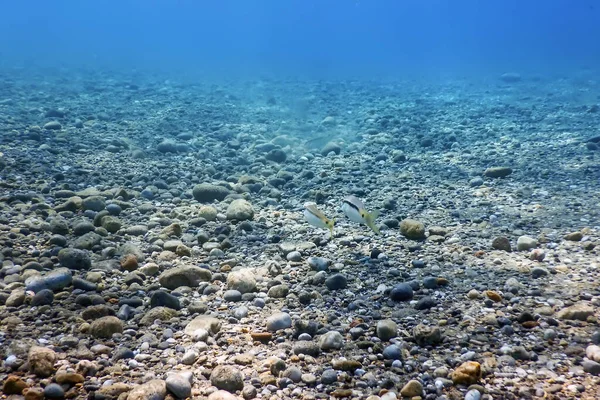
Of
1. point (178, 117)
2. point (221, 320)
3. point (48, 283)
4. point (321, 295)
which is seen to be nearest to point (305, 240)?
point (321, 295)

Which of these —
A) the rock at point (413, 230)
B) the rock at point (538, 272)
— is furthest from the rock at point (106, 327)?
the rock at point (538, 272)

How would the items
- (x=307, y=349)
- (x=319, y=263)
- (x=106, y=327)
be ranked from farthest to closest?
(x=319, y=263)
(x=106, y=327)
(x=307, y=349)

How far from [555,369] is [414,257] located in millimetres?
2358

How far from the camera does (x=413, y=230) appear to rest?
596 cm

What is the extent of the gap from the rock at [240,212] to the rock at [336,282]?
252 centimetres

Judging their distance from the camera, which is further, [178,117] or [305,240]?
[178,117]

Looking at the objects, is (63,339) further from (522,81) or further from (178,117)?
(522,81)

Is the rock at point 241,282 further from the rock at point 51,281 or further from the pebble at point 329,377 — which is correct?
the rock at point 51,281

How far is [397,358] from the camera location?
3.41 meters

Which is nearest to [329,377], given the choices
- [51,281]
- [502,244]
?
[51,281]

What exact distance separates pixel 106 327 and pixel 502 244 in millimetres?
5010

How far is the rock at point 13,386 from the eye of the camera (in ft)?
9.46

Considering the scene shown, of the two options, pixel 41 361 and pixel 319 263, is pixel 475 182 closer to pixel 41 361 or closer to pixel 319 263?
pixel 319 263

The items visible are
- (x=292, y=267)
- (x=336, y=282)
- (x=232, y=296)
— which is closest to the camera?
(x=232, y=296)
